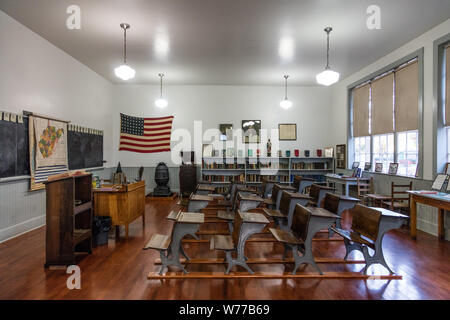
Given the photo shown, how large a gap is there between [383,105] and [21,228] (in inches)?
329

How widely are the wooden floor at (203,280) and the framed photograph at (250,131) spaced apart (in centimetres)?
543

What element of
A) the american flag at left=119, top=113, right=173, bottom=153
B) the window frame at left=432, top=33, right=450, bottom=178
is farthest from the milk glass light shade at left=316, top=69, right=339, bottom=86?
the american flag at left=119, top=113, right=173, bottom=153

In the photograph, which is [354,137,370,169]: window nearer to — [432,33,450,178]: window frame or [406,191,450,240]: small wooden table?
[432,33,450,178]: window frame

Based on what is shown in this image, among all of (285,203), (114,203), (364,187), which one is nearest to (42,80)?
(114,203)

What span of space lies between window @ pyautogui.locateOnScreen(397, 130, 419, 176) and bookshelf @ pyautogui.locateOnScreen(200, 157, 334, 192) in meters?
3.03

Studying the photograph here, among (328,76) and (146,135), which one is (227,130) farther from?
(328,76)

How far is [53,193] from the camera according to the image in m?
3.50

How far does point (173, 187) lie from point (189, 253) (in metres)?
5.74

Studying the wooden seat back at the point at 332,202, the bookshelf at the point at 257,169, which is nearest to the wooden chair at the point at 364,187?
the bookshelf at the point at 257,169

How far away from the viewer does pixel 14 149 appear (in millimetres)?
4844

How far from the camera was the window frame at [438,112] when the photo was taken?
5105 mm

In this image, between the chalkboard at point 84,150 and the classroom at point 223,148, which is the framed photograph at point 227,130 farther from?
the chalkboard at point 84,150
